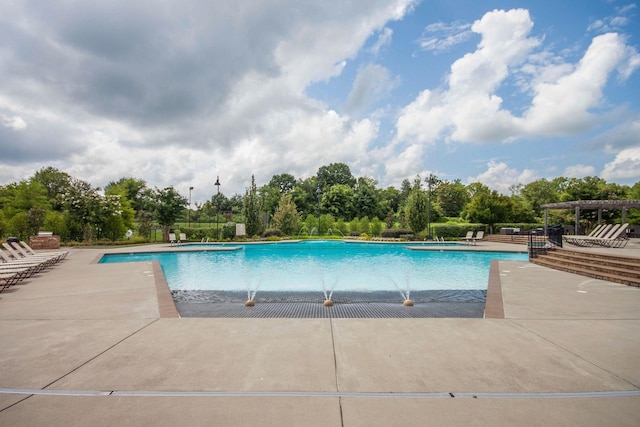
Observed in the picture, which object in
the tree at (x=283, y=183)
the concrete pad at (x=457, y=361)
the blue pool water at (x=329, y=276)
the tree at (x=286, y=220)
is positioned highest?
the tree at (x=283, y=183)

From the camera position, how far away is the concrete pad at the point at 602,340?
279 centimetres

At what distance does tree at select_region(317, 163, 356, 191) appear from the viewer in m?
51.0

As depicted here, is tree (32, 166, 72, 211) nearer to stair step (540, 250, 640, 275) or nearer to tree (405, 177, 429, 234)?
tree (405, 177, 429, 234)

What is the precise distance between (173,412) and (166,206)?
2515cm

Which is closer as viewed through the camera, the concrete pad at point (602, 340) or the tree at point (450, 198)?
the concrete pad at point (602, 340)

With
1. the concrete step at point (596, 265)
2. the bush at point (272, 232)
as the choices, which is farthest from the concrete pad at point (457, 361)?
the bush at point (272, 232)

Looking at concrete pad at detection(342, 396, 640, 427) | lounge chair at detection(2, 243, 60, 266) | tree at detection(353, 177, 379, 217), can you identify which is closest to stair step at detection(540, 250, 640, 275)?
concrete pad at detection(342, 396, 640, 427)

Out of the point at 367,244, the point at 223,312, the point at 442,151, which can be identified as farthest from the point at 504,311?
the point at 442,151

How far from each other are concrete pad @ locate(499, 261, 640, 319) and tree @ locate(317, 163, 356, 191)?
142 feet

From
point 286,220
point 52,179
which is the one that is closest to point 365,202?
point 286,220

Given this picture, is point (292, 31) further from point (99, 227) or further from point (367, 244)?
point (99, 227)

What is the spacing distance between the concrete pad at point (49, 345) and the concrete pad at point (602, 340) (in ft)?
15.4

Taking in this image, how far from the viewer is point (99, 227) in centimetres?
2184

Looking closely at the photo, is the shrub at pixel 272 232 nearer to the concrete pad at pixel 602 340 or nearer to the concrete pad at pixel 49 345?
the concrete pad at pixel 49 345
